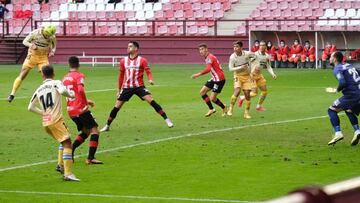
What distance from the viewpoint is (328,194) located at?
305 centimetres

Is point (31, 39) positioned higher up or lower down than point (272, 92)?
higher up

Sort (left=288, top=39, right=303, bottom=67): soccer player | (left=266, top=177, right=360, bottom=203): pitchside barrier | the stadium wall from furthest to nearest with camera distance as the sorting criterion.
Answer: the stadium wall → (left=288, top=39, right=303, bottom=67): soccer player → (left=266, top=177, right=360, bottom=203): pitchside barrier

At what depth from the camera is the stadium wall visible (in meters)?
44.6

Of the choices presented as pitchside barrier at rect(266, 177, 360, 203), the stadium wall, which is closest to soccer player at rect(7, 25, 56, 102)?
the stadium wall

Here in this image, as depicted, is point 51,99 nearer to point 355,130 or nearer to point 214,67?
point 355,130

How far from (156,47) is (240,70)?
77.1 ft

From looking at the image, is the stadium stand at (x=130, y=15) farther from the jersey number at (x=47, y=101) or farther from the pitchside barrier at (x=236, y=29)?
the jersey number at (x=47, y=101)

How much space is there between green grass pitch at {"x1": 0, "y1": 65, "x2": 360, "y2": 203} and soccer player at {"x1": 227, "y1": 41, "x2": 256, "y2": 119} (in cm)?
54

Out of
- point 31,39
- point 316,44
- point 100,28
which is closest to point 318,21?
point 316,44

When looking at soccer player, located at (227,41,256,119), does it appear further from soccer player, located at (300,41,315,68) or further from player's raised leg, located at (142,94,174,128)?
soccer player, located at (300,41,315,68)

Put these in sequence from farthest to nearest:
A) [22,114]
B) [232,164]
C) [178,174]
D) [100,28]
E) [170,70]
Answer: [100,28] < [170,70] < [22,114] < [232,164] < [178,174]

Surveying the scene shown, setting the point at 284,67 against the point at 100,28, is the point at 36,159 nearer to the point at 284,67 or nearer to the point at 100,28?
the point at 284,67

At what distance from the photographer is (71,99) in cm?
1379

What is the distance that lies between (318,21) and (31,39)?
872 inches
